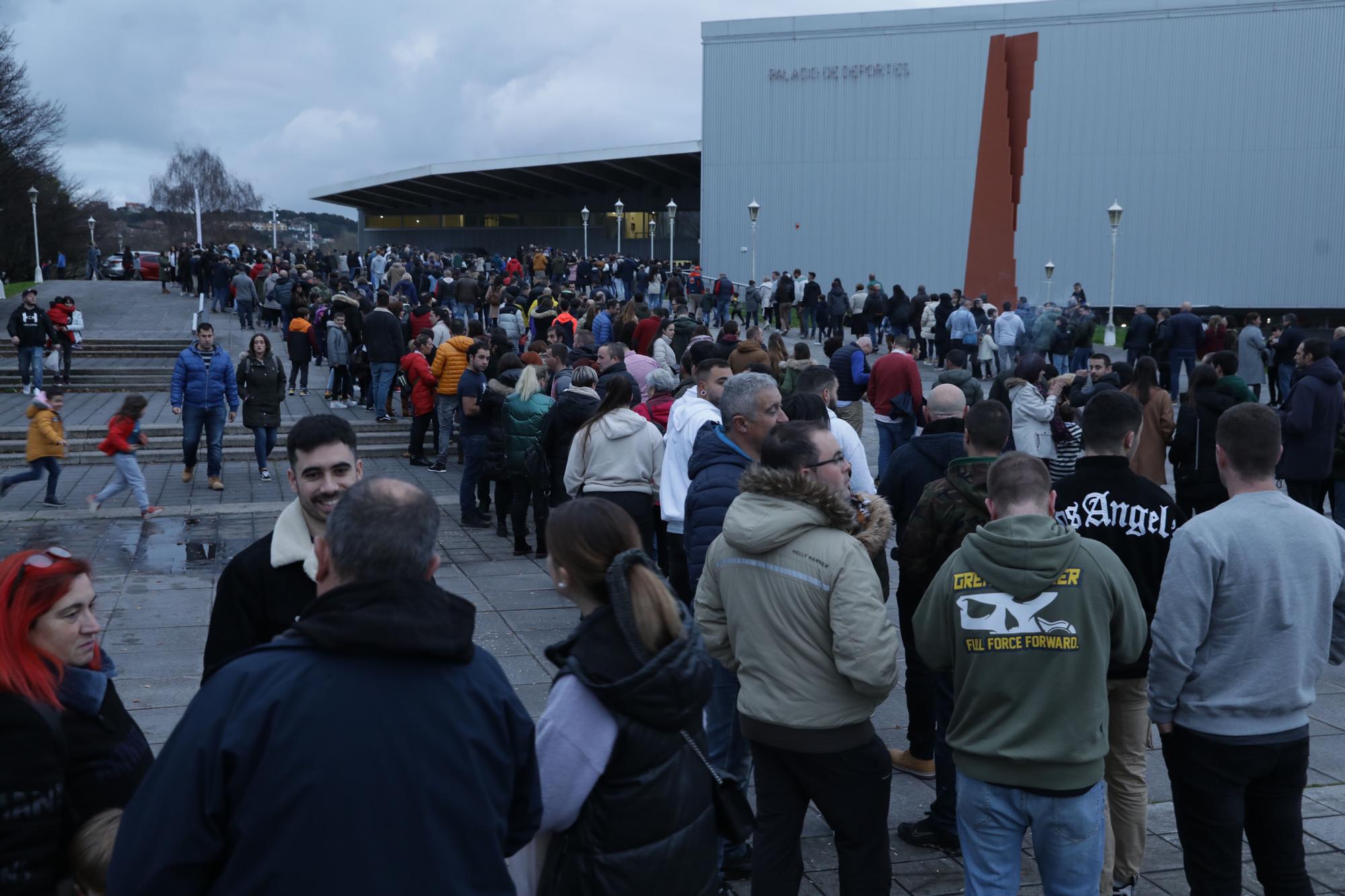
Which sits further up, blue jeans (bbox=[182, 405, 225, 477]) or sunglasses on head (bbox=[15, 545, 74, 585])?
sunglasses on head (bbox=[15, 545, 74, 585])

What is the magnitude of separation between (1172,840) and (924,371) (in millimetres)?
20857

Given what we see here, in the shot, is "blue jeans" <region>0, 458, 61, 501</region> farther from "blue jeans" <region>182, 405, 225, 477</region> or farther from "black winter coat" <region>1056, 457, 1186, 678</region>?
"black winter coat" <region>1056, 457, 1186, 678</region>

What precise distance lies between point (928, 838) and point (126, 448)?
9289 millimetres

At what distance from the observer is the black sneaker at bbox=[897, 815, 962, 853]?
4742mm

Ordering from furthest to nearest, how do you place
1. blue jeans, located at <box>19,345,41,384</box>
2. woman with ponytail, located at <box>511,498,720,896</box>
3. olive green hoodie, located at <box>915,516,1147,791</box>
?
blue jeans, located at <box>19,345,41,384</box> → olive green hoodie, located at <box>915,516,1147,791</box> → woman with ponytail, located at <box>511,498,720,896</box>

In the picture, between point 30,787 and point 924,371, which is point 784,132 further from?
point 30,787

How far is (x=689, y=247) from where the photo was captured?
6462 cm

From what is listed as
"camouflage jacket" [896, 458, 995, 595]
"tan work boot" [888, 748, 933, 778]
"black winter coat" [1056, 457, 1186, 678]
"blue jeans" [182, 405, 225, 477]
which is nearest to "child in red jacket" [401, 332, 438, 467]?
"blue jeans" [182, 405, 225, 477]

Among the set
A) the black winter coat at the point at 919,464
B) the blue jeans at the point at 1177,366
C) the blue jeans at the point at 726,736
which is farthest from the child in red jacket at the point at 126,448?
the blue jeans at the point at 1177,366

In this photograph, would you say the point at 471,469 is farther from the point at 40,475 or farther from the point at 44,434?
the point at 40,475

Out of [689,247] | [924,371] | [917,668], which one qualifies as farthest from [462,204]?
[917,668]

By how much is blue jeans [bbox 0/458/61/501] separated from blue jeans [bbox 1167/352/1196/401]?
17.1 m

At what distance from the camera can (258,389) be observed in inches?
515

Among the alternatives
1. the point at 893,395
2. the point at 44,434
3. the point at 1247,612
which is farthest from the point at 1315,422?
the point at 44,434
